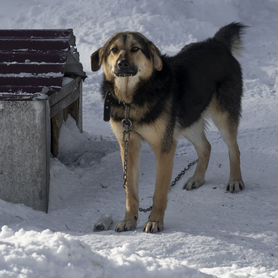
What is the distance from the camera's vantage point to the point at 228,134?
6.41 m

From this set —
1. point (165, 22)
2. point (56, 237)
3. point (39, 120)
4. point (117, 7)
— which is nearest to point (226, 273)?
point (56, 237)

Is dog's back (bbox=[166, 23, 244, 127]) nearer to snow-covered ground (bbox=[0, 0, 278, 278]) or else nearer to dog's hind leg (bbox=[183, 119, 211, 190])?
dog's hind leg (bbox=[183, 119, 211, 190])

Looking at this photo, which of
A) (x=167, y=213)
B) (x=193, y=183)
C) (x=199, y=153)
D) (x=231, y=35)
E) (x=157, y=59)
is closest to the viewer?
(x=157, y=59)

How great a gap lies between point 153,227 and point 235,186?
1.27 meters

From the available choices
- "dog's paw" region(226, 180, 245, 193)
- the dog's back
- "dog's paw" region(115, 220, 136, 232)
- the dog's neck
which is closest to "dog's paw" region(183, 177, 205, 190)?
"dog's paw" region(226, 180, 245, 193)

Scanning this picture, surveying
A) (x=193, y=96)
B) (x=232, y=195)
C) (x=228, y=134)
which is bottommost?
(x=232, y=195)

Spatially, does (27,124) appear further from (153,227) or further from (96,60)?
(153,227)

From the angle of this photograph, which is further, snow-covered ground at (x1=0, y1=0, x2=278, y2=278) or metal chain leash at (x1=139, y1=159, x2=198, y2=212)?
metal chain leash at (x1=139, y1=159, x2=198, y2=212)

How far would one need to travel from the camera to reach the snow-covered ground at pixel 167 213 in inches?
147

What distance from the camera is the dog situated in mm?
5203

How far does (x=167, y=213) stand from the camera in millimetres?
5887

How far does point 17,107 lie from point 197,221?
1.78m

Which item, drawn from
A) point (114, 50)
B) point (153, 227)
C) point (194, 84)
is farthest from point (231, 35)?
point (153, 227)

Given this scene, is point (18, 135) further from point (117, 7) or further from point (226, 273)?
point (117, 7)
